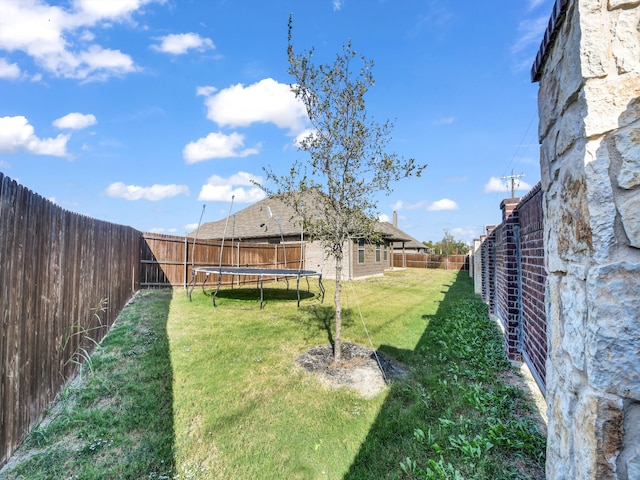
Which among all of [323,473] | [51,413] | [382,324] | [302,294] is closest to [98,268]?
[51,413]

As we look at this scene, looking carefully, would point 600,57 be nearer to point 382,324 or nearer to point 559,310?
point 559,310

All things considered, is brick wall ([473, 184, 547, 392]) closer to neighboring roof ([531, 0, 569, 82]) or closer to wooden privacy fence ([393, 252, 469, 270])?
neighboring roof ([531, 0, 569, 82])

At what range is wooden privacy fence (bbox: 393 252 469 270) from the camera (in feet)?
94.4

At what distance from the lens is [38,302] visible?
324 centimetres

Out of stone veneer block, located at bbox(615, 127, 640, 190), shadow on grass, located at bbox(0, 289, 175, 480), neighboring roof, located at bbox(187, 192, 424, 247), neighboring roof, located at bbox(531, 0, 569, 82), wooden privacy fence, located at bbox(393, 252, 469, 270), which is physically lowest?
shadow on grass, located at bbox(0, 289, 175, 480)

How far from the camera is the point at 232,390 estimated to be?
4066 millimetres

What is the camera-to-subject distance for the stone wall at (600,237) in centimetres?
107

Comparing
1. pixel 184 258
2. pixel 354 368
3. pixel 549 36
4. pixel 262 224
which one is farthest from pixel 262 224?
pixel 549 36

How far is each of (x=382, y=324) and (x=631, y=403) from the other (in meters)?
6.61

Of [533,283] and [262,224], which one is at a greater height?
[262,224]

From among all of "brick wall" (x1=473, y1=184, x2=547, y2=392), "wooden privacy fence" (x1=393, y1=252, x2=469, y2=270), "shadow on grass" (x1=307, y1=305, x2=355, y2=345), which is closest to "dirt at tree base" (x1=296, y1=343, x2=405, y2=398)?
"shadow on grass" (x1=307, y1=305, x2=355, y2=345)

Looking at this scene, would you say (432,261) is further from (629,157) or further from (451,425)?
(629,157)

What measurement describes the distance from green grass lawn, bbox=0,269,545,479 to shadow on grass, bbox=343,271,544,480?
0.01 m

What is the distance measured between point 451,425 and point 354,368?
6.02 ft
